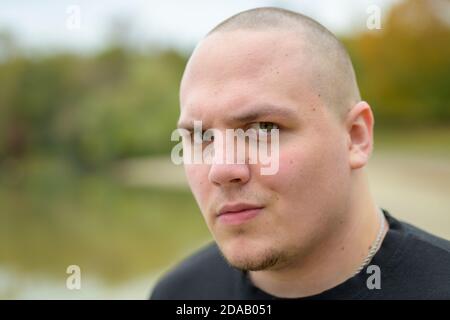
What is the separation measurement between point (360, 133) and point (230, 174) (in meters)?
0.33

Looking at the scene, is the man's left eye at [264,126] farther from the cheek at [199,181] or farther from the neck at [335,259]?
the neck at [335,259]

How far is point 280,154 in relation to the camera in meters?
1.04

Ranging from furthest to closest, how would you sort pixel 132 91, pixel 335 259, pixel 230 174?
1. pixel 132 91
2. pixel 335 259
3. pixel 230 174

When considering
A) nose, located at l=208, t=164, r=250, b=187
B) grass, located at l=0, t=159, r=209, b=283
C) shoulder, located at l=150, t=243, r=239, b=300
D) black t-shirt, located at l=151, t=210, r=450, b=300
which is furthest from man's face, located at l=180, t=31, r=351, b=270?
grass, located at l=0, t=159, r=209, b=283

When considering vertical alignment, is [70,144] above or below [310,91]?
above

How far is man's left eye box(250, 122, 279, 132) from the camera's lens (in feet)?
3.39

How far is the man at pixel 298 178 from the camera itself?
1.03 metres

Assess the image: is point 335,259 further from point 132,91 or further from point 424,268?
point 132,91

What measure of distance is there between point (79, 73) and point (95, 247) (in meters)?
2.82

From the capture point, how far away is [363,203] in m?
1.16

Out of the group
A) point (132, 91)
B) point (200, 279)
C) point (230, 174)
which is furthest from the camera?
point (132, 91)

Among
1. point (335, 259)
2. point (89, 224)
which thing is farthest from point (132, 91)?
point (335, 259)

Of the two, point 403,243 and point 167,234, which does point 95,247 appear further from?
point 403,243
